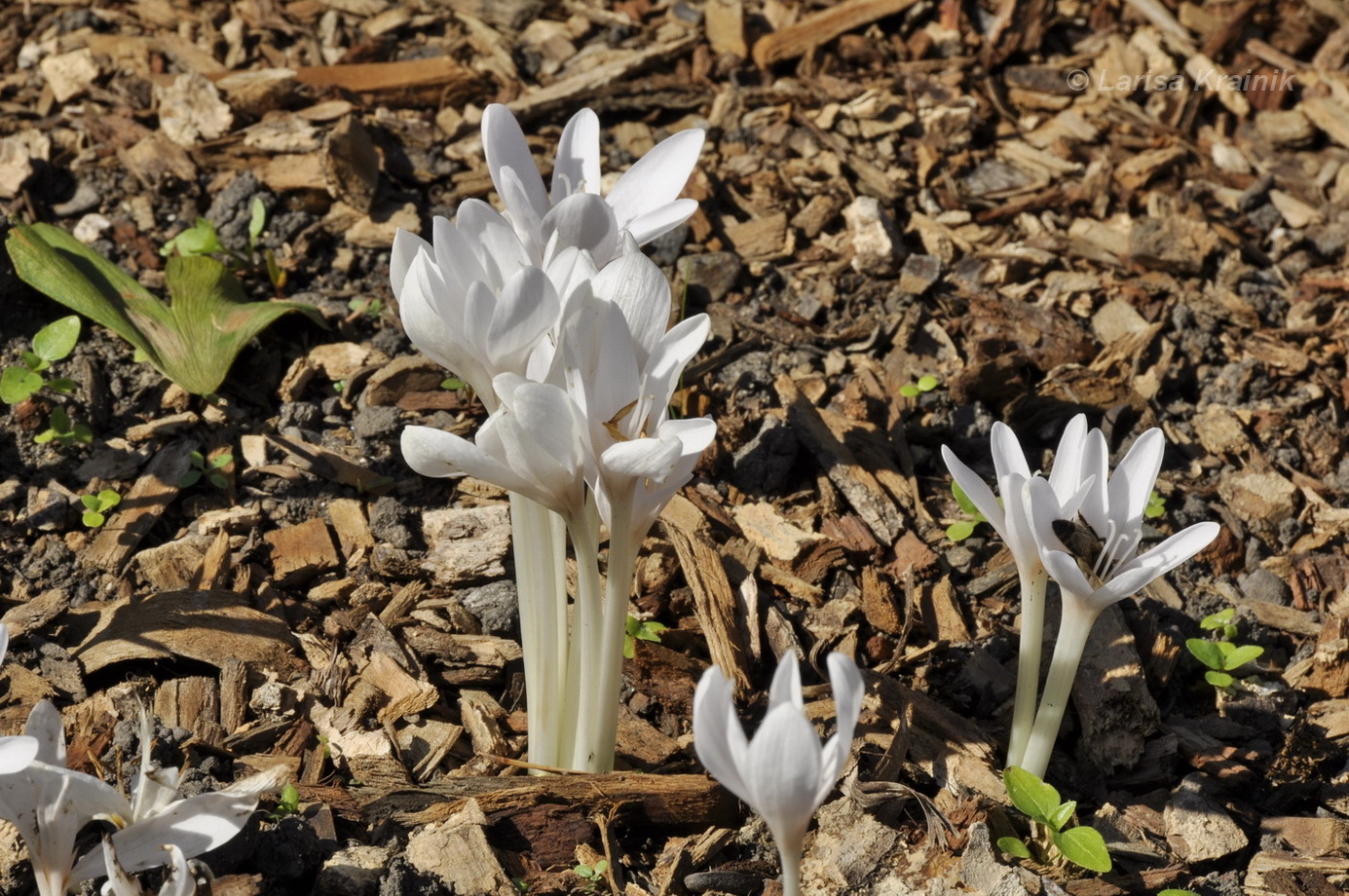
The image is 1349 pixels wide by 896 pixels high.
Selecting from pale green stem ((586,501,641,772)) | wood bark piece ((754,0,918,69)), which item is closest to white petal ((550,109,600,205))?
pale green stem ((586,501,641,772))

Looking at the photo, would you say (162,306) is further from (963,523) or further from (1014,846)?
(1014,846)

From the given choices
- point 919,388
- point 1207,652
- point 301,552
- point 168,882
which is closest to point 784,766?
point 168,882

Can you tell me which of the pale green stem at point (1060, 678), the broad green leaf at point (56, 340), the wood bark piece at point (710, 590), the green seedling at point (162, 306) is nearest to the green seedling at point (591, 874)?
the wood bark piece at point (710, 590)

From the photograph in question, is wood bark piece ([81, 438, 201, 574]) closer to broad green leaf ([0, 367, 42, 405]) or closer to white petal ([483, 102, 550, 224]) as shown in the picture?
broad green leaf ([0, 367, 42, 405])

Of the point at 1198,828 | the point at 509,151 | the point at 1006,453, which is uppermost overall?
the point at 509,151

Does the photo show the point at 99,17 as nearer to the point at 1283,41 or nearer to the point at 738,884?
the point at 738,884

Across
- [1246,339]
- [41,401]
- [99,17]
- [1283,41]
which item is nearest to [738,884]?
[41,401]

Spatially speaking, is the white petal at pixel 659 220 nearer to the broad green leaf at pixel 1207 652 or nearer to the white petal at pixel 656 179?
the white petal at pixel 656 179
